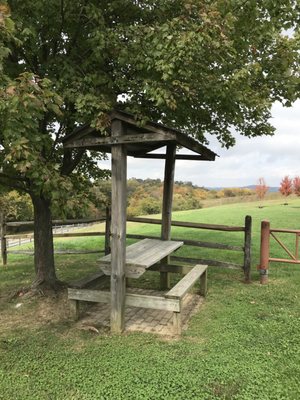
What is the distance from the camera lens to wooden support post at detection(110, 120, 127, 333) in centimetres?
540

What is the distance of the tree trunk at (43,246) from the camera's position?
711 centimetres

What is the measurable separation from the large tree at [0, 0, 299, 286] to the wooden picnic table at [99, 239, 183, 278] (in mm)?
1483

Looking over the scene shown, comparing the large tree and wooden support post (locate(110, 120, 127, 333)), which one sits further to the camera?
wooden support post (locate(110, 120, 127, 333))

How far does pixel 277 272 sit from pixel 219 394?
6.20 m

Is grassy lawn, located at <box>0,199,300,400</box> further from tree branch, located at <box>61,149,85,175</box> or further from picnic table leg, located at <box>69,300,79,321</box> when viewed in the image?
tree branch, located at <box>61,149,85,175</box>

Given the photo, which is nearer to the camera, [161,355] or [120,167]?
[161,355]

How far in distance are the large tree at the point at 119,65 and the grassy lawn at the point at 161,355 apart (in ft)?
6.39

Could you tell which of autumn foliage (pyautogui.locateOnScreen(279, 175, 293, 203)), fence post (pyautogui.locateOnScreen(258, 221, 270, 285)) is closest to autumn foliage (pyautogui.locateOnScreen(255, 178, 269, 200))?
autumn foliage (pyautogui.locateOnScreen(279, 175, 293, 203))

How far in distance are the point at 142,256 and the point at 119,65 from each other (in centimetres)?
343

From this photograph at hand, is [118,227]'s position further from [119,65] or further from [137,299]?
[119,65]

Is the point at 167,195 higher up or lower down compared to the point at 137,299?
higher up

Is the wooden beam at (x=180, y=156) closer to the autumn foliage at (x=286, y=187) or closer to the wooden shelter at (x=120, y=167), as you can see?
the wooden shelter at (x=120, y=167)

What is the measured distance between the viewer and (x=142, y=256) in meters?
5.99

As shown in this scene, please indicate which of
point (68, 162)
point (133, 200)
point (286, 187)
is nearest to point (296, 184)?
point (286, 187)
